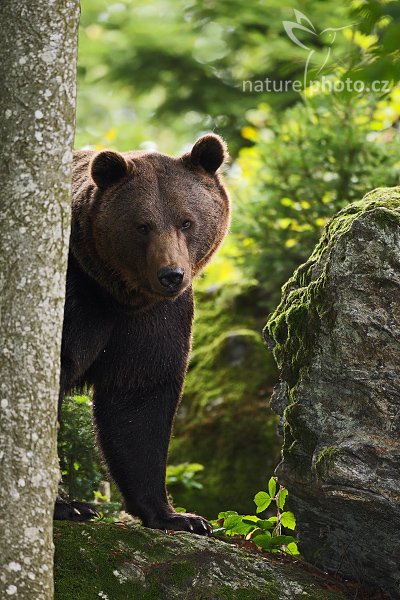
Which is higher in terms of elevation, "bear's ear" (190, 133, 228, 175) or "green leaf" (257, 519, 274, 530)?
"bear's ear" (190, 133, 228, 175)

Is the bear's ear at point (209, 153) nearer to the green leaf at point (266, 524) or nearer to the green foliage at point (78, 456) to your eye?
the green foliage at point (78, 456)

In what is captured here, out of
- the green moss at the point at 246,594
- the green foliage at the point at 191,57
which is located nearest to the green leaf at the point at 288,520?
the green moss at the point at 246,594

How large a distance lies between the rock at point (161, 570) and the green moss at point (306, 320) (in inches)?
22.5

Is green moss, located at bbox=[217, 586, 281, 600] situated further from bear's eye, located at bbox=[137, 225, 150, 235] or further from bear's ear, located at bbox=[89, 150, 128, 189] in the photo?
bear's ear, located at bbox=[89, 150, 128, 189]

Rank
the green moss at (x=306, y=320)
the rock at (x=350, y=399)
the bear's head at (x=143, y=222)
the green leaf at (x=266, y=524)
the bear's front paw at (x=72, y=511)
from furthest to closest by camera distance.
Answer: the green leaf at (x=266, y=524), the bear's head at (x=143, y=222), the bear's front paw at (x=72, y=511), the green moss at (x=306, y=320), the rock at (x=350, y=399)

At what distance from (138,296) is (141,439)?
35.4 inches

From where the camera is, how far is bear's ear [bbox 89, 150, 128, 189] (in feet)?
17.3

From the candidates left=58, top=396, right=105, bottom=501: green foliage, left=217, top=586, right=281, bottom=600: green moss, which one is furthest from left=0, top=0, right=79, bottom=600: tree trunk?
left=58, top=396, right=105, bottom=501: green foliage

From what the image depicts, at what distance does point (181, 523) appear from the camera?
213 inches

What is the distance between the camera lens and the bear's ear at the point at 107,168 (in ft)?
17.3

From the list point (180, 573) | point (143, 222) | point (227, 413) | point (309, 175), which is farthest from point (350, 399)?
point (309, 175)

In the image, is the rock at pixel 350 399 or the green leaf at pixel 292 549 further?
the green leaf at pixel 292 549

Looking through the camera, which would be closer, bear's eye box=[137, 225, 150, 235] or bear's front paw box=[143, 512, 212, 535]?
bear's eye box=[137, 225, 150, 235]

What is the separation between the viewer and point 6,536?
3.63m
